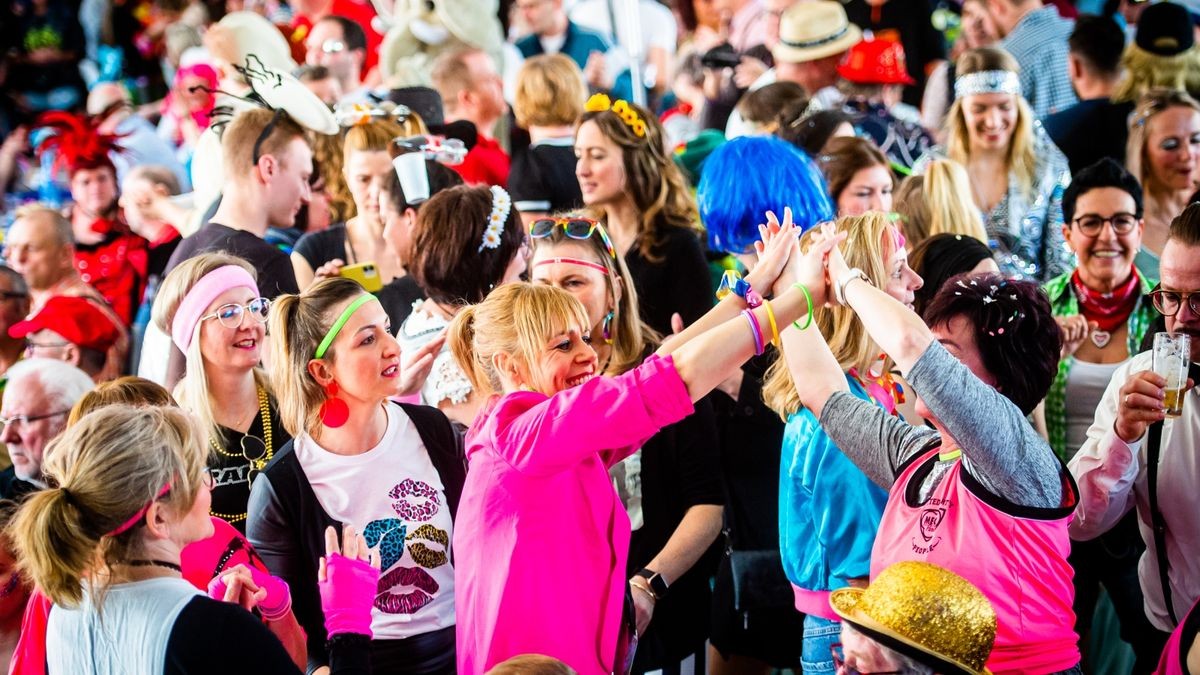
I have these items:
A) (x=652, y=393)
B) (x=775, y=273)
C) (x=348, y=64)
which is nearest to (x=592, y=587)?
(x=652, y=393)

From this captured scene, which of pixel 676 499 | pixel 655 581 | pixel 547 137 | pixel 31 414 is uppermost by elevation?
pixel 547 137

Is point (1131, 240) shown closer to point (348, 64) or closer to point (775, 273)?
point (775, 273)

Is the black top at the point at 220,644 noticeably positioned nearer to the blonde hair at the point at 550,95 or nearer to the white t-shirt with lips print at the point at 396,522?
the white t-shirt with lips print at the point at 396,522

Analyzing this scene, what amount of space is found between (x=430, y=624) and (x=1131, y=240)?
2540mm

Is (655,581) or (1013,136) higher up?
(1013,136)

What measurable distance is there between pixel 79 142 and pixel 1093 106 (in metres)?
4.78

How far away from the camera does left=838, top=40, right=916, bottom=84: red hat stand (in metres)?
6.11

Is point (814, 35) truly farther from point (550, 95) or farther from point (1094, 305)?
point (1094, 305)

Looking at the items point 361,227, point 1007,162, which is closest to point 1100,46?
point 1007,162

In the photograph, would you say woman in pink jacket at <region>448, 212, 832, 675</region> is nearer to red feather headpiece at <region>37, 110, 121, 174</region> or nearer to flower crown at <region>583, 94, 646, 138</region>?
flower crown at <region>583, 94, 646, 138</region>

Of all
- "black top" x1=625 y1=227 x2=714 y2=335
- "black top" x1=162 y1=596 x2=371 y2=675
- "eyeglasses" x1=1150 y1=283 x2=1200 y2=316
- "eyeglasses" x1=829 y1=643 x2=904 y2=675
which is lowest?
"eyeglasses" x1=829 y1=643 x2=904 y2=675

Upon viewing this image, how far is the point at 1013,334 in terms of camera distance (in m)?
2.52

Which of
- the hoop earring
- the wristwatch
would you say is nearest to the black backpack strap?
the wristwatch

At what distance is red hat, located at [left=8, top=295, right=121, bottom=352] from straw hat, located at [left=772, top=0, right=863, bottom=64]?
3574 mm
